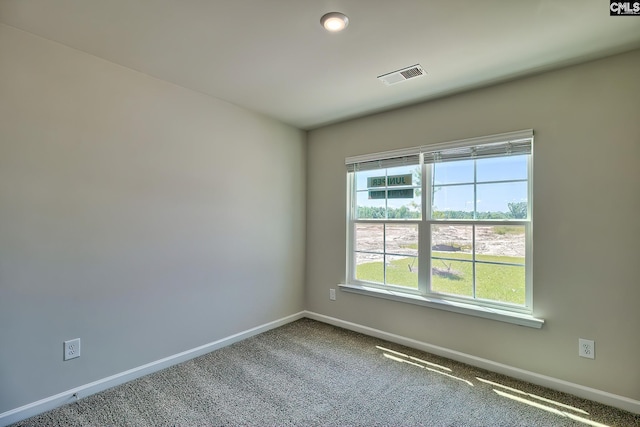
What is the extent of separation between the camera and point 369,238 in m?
3.48

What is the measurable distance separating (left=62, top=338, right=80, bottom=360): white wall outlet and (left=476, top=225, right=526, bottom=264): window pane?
3.24 m

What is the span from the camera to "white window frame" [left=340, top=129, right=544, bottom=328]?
246 centimetres

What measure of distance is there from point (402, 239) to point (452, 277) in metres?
0.61

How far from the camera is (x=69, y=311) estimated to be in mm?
2088

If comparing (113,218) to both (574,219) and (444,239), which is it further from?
(574,219)

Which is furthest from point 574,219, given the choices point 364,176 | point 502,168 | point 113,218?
point 113,218

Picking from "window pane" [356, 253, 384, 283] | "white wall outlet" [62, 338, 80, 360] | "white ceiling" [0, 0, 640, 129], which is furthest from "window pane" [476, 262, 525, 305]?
"white wall outlet" [62, 338, 80, 360]

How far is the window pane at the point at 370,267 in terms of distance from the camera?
337cm

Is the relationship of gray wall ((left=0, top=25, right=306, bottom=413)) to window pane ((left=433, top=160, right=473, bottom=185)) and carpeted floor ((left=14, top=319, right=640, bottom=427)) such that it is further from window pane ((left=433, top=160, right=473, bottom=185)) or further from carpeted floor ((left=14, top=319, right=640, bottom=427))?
window pane ((left=433, top=160, right=473, bottom=185))

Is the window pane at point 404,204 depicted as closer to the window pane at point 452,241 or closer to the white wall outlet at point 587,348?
the window pane at point 452,241

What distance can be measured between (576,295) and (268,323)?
2858 millimetres

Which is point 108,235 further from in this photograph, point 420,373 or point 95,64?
point 420,373

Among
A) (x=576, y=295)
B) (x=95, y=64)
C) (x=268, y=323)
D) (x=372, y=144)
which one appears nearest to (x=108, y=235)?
(x=95, y=64)

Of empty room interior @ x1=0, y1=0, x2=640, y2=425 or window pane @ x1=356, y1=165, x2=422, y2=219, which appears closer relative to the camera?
empty room interior @ x1=0, y1=0, x2=640, y2=425
